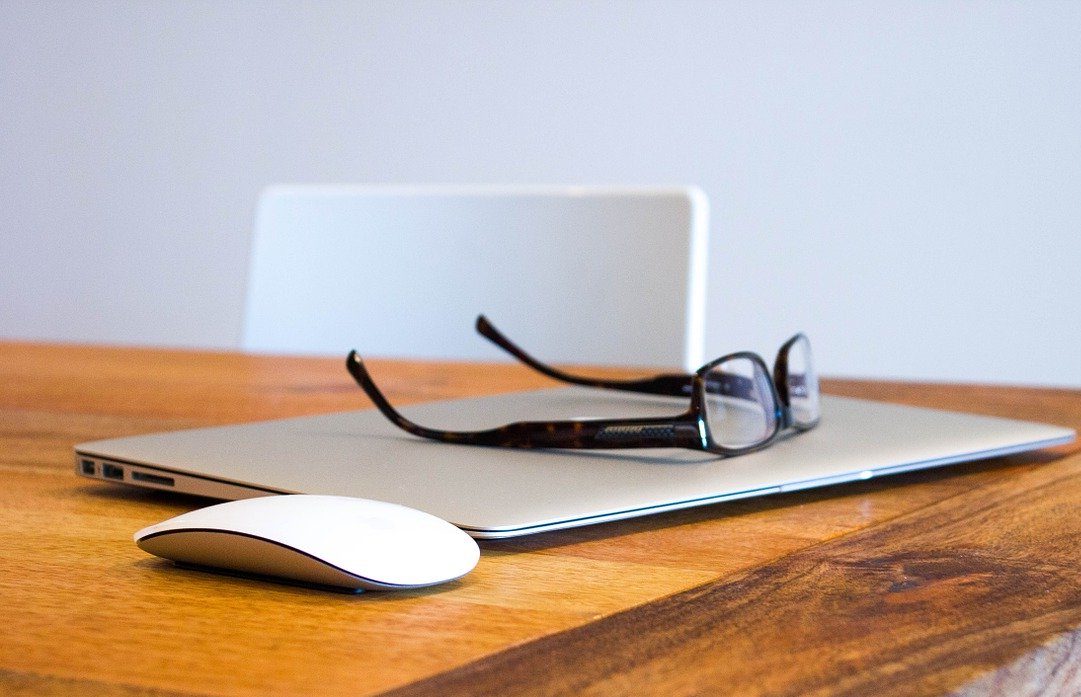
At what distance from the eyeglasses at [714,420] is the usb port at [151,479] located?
11 cm

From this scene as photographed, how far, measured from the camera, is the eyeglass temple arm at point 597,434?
1.69 ft

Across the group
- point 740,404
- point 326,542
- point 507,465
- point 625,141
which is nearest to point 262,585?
point 326,542

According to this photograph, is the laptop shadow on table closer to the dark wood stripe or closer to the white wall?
the dark wood stripe

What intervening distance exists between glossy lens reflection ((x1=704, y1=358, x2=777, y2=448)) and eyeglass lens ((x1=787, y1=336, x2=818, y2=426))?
4cm

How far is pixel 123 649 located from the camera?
312 mm

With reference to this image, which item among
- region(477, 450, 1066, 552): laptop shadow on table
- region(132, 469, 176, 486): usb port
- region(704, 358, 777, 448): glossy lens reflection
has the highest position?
region(704, 358, 777, 448): glossy lens reflection

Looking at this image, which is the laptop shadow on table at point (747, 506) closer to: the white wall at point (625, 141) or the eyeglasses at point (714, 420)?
the eyeglasses at point (714, 420)

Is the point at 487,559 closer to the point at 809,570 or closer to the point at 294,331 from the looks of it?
the point at 809,570

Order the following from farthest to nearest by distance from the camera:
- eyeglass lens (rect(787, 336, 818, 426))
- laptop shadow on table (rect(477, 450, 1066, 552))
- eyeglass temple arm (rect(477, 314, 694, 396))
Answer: eyeglass temple arm (rect(477, 314, 694, 396)) < eyeglass lens (rect(787, 336, 818, 426)) < laptop shadow on table (rect(477, 450, 1066, 552))

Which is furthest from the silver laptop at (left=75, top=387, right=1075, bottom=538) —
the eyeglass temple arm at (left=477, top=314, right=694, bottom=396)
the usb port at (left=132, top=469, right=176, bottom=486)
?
the eyeglass temple arm at (left=477, top=314, right=694, bottom=396)

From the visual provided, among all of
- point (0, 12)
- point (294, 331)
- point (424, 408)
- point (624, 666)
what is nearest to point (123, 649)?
point (624, 666)

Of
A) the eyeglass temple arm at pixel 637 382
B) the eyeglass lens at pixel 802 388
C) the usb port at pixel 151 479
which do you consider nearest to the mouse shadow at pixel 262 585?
the usb port at pixel 151 479

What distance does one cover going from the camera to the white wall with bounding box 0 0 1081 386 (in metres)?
3.08

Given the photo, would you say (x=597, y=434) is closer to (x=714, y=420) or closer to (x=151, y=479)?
(x=714, y=420)
